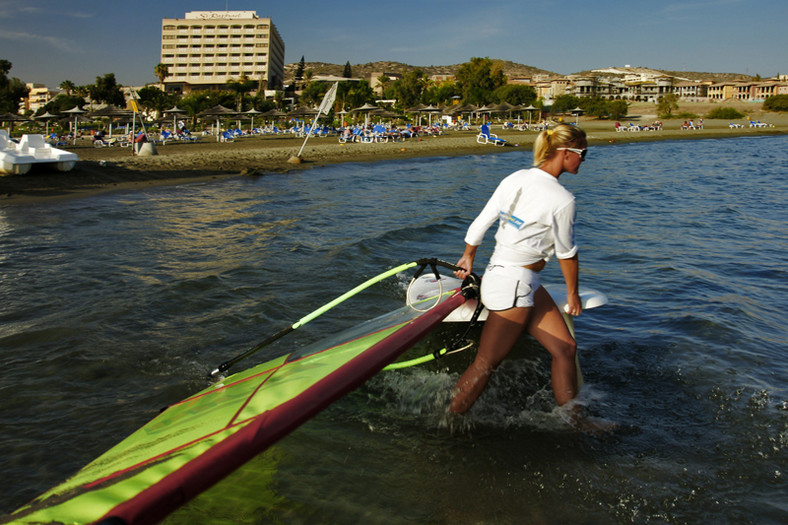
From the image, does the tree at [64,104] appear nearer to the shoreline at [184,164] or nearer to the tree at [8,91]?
the tree at [8,91]

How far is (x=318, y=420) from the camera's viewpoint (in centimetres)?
425

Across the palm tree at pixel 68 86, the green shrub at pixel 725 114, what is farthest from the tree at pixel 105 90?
the green shrub at pixel 725 114

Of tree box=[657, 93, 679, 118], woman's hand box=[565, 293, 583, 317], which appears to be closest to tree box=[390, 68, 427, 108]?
tree box=[657, 93, 679, 118]

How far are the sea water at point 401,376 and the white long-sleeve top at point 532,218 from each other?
1470mm

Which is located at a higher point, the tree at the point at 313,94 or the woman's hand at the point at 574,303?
the tree at the point at 313,94

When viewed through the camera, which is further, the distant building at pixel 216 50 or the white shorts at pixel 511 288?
the distant building at pixel 216 50

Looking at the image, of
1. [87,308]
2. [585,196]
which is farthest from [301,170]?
[87,308]

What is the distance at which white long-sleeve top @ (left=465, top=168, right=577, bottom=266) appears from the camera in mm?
3305

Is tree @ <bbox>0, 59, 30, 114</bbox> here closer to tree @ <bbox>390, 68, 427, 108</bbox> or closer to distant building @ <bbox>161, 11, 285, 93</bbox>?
tree @ <bbox>390, 68, 427, 108</bbox>

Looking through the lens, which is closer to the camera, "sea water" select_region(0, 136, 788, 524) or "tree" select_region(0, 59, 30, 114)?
"sea water" select_region(0, 136, 788, 524)

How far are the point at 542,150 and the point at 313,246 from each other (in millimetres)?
7358

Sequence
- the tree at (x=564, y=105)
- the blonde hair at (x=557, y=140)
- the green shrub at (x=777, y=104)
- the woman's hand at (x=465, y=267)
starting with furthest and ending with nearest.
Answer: the tree at (x=564, y=105), the green shrub at (x=777, y=104), the woman's hand at (x=465, y=267), the blonde hair at (x=557, y=140)

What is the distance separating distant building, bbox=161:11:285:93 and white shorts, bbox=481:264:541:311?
456 ft

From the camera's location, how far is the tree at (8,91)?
64.4 m
